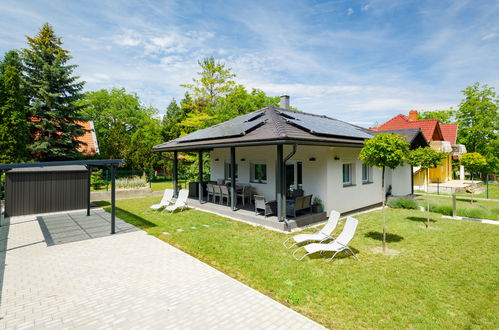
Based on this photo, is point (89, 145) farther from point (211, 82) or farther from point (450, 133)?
point (450, 133)

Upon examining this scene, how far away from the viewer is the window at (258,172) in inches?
506

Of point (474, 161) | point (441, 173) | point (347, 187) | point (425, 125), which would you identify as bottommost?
point (347, 187)

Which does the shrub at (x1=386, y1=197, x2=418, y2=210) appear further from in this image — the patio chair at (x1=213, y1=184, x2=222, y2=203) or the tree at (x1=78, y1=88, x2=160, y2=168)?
the tree at (x1=78, y1=88, x2=160, y2=168)

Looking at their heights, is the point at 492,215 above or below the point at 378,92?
below

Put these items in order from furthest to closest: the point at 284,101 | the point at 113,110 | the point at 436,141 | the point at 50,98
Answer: the point at 113,110, the point at 436,141, the point at 50,98, the point at 284,101

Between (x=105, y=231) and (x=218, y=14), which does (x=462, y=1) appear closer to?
(x=218, y=14)

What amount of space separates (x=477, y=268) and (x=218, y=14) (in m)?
14.9

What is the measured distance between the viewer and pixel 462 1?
43.0ft

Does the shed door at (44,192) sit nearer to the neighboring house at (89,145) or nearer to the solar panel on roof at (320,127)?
the neighboring house at (89,145)

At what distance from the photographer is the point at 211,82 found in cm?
3206

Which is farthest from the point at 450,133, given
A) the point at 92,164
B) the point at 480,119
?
the point at 92,164

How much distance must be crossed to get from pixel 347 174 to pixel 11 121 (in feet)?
61.0

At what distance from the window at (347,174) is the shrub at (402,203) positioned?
3.28 meters

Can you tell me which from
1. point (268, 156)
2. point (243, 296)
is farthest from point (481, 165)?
point (243, 296)
